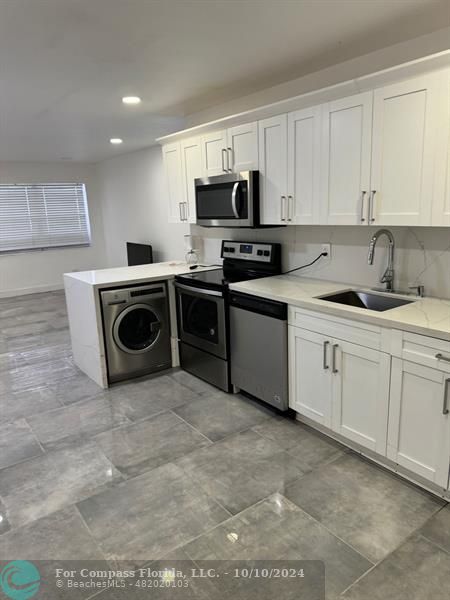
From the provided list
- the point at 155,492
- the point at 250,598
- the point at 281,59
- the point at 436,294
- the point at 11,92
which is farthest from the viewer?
the point at 11,92

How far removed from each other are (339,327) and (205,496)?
1.18 m

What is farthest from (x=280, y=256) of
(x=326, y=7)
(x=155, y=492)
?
(x=155, y=492)

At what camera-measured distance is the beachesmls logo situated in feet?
5.49

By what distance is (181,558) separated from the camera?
1.83 metres

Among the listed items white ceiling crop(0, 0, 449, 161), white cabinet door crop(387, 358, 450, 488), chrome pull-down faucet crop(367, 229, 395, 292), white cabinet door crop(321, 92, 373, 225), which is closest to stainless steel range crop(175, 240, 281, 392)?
white cabinet door crop(321, 92, 373, 225)

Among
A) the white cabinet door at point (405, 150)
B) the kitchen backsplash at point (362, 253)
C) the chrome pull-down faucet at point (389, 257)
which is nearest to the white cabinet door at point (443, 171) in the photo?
the white cabinet door at point (405, 150)

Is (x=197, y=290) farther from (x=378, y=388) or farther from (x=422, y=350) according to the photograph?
(x=422, y=350)

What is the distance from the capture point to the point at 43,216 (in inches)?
304

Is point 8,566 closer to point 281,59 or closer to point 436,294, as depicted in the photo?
point 436,294

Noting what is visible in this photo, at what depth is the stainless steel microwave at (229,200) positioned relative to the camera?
3.20m

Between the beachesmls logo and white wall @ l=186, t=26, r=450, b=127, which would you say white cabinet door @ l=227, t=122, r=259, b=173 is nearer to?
white wall @ l=186, t=26, r=450, b=127

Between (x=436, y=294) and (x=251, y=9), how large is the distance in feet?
6.10

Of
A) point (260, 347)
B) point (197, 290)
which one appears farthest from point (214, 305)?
point (260, 347)

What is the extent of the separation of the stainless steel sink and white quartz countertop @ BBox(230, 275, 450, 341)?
4 centimetres
